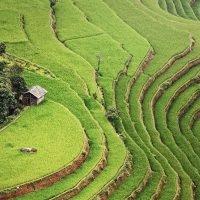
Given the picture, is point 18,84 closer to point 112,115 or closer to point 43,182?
point 112,115

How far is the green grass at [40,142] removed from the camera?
47.0 metres

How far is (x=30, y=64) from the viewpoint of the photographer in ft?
226

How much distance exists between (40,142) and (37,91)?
8884 millimetres

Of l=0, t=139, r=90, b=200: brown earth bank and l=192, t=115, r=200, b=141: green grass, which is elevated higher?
l=0, t=139, r=90, b=200: brown earth bank

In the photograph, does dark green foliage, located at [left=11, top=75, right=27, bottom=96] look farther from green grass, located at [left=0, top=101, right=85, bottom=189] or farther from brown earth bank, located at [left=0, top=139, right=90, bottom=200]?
brown earth bank, located at [left=0, top=139, right=90, bottom=200]

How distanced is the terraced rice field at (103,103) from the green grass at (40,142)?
12 centimetres

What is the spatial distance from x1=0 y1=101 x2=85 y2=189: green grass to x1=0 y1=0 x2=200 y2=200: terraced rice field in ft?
0.39

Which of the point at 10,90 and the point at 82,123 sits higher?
the point at 10,90

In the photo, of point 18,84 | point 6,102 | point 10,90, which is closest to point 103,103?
point 18,84

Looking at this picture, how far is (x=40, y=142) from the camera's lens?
2055 inches

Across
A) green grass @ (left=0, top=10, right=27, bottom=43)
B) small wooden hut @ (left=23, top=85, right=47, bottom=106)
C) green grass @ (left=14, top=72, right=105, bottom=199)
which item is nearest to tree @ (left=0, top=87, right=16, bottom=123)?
small wooden hut @ (left=23, top=85, right=47, bottom=106)

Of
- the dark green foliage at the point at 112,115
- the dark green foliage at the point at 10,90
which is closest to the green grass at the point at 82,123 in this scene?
the dark green foliage at the point at 112,115

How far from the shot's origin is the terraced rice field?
50.0m

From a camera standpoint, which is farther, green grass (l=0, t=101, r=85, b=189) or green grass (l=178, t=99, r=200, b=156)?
green grass (l=178, t=99, r=200, b=156)
